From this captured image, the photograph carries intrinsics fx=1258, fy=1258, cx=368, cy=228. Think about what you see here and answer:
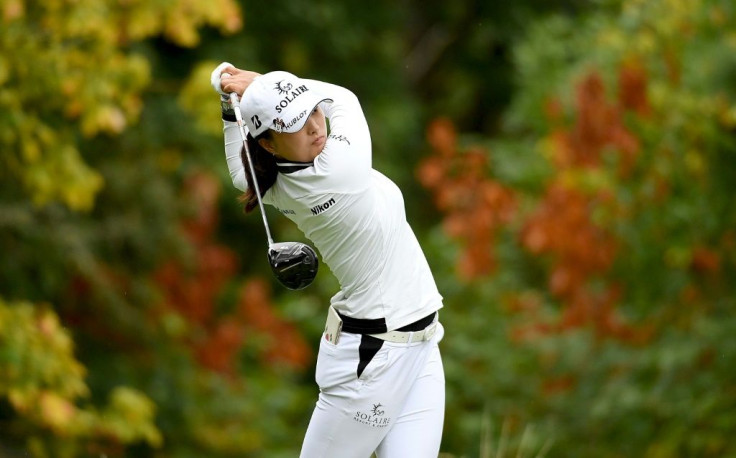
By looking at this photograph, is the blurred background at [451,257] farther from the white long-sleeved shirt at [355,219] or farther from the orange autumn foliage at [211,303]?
the white long-sleeved shirt at [355,219]

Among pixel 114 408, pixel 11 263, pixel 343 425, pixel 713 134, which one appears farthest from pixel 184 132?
pixel 343 425

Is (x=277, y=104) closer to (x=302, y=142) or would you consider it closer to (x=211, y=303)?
(x=302, y=142)

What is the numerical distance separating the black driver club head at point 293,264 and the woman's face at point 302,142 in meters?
0.31

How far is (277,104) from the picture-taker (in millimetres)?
4082

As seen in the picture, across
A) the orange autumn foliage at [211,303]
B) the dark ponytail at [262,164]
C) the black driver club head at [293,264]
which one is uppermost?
the dark ponytail at [262,164]

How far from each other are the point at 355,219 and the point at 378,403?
655 mm

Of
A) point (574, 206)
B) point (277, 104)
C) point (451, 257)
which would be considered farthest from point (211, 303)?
point (277, 104)

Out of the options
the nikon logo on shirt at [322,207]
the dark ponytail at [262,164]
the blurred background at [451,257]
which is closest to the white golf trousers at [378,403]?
the nikon logo on shirt at [322,207]

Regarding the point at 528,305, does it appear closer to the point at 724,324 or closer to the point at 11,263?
the point at 724,324

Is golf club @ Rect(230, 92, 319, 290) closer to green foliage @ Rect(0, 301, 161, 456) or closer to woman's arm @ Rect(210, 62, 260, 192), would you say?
woman's arm @ Rect(210, 62, 260, 192)

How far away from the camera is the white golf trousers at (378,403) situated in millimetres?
4352

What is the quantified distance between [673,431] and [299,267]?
17.1ft

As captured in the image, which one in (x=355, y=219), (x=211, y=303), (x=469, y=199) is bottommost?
(x=211, y=303)

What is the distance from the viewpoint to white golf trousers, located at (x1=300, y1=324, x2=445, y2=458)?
4.35 metres
